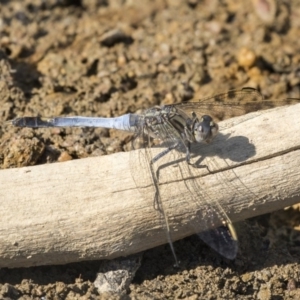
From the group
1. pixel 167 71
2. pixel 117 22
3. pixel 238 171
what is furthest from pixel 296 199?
pixel 117 22

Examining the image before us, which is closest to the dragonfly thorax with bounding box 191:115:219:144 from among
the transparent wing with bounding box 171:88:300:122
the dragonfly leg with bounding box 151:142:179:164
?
the dragonfly leg with bounding box 151:142:179:164

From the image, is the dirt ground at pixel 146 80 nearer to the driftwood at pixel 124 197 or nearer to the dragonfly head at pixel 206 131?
the driftwood at pixel 124 197

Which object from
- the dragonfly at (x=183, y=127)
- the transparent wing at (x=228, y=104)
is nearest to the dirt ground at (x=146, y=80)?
the dragonfly at (x=183, y=127)

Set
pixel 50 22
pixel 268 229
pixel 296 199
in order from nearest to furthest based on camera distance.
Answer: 1. pixel 296 199
2. pixel 268 229
3. pixel 50 22

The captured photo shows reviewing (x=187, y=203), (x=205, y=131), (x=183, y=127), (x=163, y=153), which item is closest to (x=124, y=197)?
(x=187, y=203)

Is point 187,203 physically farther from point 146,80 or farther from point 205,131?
point 146,80

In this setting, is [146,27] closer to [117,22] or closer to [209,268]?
[117,22]
